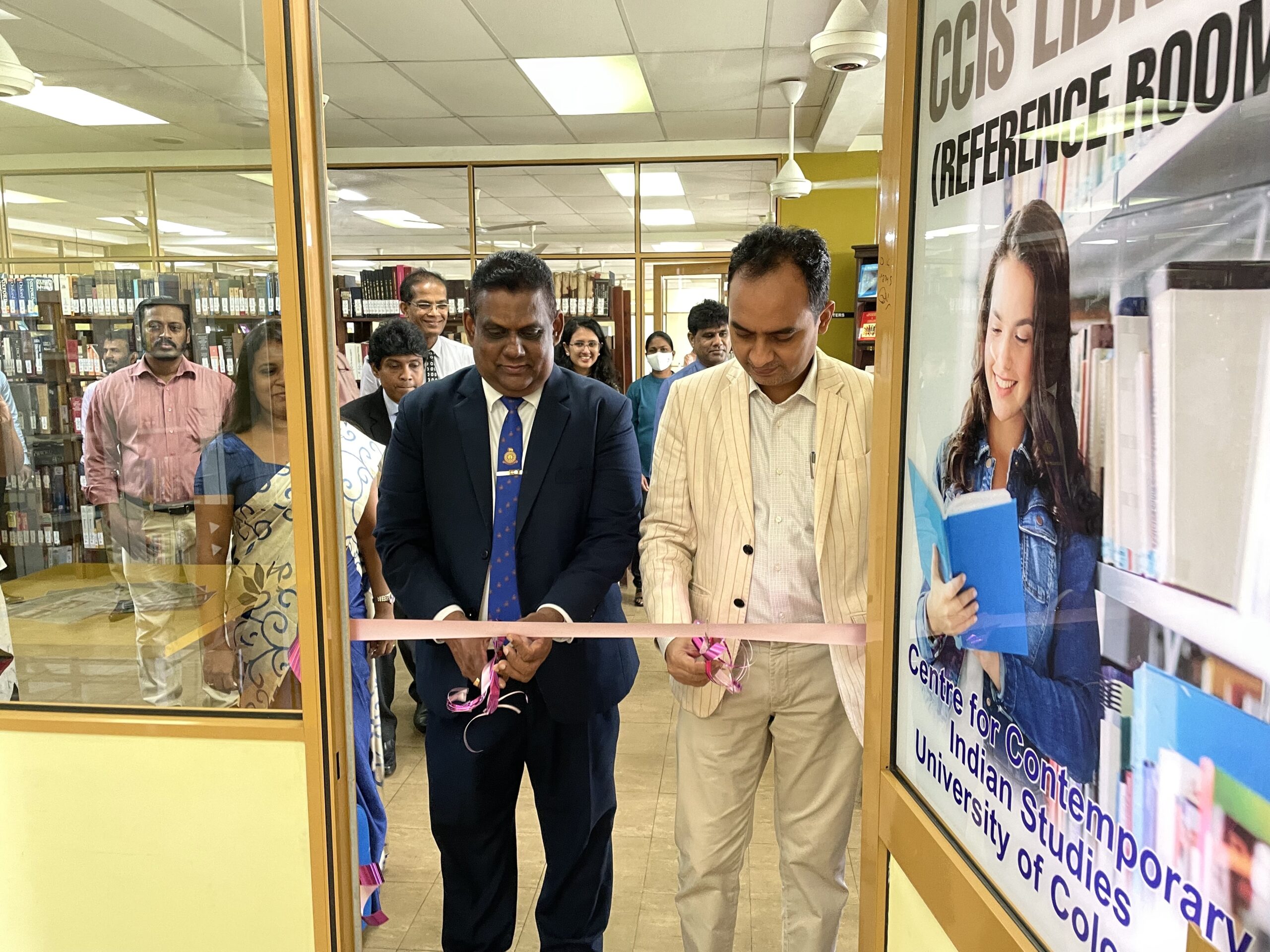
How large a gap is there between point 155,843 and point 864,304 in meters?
6.60

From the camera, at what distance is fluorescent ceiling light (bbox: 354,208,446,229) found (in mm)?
7641

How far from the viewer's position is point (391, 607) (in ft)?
8.73

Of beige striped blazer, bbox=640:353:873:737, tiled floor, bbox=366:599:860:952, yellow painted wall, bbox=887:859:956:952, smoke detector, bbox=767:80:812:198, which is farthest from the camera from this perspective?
smoke detector, bbox=767:80:812:198

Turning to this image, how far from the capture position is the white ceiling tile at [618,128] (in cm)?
640

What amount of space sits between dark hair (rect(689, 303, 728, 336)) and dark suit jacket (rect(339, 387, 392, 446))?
1771mm

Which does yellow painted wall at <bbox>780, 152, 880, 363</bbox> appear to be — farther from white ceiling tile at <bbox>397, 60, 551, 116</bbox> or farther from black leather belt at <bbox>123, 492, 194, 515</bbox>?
black leather belt at <bbox>123, 492, 194, 515</bbox>

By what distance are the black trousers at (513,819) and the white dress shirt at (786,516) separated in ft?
1.74

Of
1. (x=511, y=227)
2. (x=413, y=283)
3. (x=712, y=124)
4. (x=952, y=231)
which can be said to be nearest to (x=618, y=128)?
(x=712, y=124)

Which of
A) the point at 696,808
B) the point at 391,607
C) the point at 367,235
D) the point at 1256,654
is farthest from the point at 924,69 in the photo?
the point at 367,235

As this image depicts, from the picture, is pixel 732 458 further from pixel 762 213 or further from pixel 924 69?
pixel 762 213

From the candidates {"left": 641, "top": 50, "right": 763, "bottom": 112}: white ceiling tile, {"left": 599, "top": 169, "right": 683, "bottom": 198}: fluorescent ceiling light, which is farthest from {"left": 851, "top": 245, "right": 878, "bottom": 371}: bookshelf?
{"left": 599, "top": 169, "right": 683, "bottom": 198}: fluorescent ceiling light

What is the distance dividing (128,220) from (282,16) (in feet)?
1.37

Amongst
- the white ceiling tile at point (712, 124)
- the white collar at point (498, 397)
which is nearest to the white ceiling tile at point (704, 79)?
the white ceiling tile at point (712, 124)

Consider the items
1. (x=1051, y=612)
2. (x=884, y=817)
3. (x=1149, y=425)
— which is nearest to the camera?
(x=1149, y=425)
